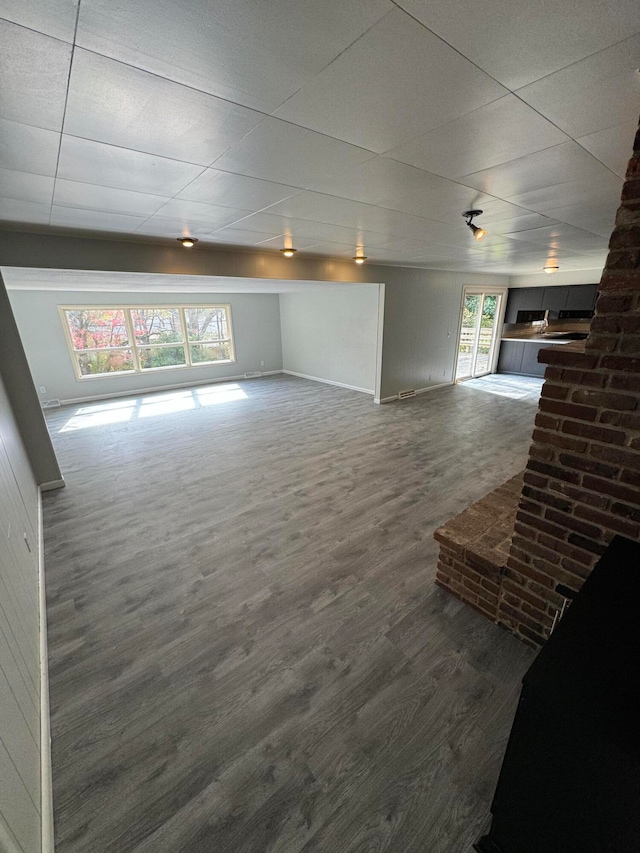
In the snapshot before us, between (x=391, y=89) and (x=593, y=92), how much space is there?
0.72 metres

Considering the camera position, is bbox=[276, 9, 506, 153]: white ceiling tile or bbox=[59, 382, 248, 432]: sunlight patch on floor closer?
bbox=[276, 9, 506, 153]: white ceiling tile

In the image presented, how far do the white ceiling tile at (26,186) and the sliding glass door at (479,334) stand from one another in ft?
24.3

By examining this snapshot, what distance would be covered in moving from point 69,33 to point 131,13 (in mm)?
199

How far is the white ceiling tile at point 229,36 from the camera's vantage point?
792 millimetres

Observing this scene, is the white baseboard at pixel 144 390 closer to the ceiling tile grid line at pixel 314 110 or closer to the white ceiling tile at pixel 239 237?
the white ceiling tile at pixel 239 237

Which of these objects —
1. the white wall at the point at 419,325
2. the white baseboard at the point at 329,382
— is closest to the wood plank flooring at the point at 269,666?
the white wall at the point at 419,325

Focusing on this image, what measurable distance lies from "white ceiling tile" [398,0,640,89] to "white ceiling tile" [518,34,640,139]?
0.21 feet

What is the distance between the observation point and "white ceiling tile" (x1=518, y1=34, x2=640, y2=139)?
100cm

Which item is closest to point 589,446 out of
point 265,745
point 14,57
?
point 265,745

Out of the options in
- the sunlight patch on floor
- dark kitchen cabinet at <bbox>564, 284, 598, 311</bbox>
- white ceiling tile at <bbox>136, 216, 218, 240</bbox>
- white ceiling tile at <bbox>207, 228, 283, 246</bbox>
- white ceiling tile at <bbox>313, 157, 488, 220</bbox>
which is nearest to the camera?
white ceiling tile at <bbox>313, 157, 488, 220</bbox>

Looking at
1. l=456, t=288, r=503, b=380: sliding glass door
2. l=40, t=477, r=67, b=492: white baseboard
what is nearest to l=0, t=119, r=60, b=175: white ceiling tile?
l=40, t=477, r=67, b=492: white baseboard

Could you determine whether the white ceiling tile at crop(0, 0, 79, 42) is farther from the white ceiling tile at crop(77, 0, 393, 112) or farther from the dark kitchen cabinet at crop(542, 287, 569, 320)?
the dark kitchen cabinet at crop(542, 287, 569, 320)

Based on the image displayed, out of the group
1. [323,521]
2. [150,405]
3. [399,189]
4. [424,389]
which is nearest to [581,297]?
[424,389]

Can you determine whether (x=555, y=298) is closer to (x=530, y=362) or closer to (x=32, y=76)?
(x=530, y=362)
